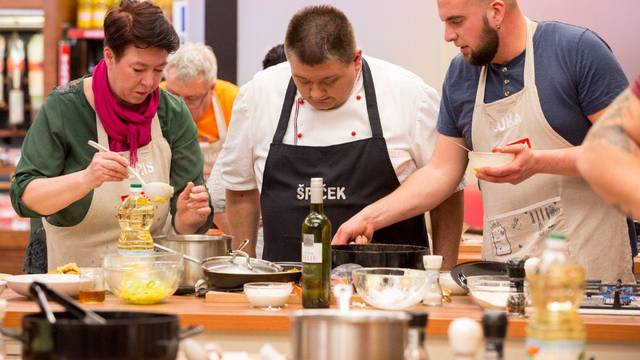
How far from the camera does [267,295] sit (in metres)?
2.68

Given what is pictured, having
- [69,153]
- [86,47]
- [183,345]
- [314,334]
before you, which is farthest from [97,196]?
[86,47]

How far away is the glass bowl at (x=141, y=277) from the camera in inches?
108

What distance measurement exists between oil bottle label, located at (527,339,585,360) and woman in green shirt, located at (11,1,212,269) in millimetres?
1823

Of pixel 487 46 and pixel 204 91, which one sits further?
pixel 204 91

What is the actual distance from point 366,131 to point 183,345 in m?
1.81

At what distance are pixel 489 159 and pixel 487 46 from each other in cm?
48

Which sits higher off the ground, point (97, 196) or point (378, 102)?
point (378, 102)

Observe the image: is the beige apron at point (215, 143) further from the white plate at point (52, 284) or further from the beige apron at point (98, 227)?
the white plate at point (52, 284)

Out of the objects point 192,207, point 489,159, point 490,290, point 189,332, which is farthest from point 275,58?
point 189,332

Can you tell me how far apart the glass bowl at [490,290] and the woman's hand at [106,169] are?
115 cm

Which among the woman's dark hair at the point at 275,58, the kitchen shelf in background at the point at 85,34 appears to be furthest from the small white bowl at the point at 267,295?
the kitchen shelf in background at the point at 85,34

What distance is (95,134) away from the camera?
11.5ft

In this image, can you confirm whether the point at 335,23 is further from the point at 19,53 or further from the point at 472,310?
the point at 19,53

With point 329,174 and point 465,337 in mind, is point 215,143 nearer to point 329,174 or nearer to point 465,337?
point 329,174
